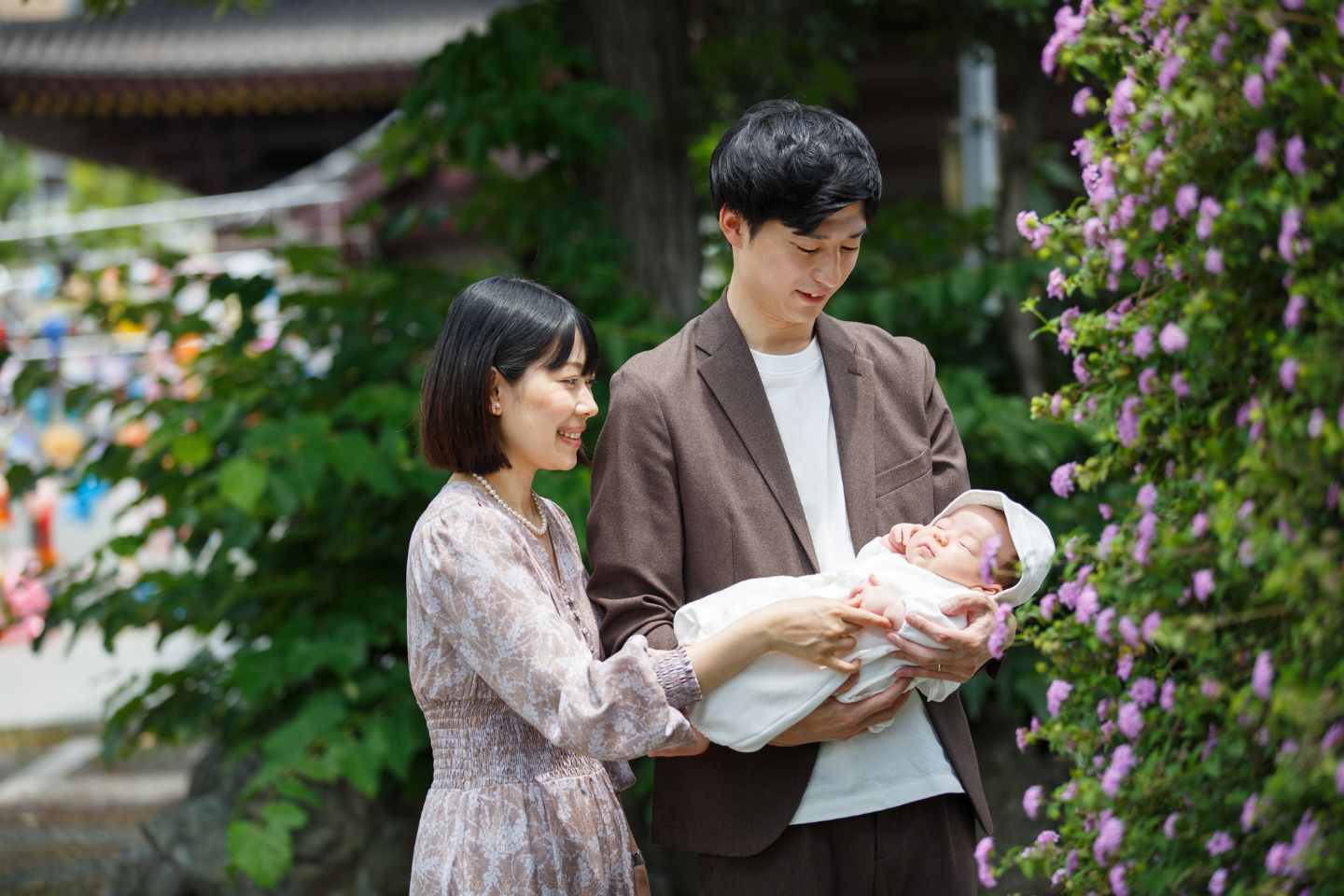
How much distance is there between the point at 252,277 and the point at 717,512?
2.49m

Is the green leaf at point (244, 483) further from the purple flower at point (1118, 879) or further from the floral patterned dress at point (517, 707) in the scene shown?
Answer: the purple flower at point (1118, 879)

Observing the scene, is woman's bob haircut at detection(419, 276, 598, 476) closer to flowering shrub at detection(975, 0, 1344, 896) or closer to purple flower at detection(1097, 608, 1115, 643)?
flowering shrub at detection(975, 0, 1344, 896)

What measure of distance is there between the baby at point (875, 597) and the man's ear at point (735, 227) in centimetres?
48

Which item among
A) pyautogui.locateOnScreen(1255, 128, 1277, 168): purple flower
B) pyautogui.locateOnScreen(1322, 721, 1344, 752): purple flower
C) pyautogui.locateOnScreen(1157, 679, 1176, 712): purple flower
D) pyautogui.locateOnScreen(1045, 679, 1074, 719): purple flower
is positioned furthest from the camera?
pyautogui.locateOnScreen(1045, 679, 1074, 719): purple flower

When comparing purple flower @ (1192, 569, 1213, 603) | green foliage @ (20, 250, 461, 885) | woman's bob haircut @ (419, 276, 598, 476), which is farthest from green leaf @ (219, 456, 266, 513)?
purple flower @ (1192, 569, 1213, 603)

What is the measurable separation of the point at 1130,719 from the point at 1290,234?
0.52 m

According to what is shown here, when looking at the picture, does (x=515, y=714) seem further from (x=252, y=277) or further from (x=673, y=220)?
(x=673, y=220)

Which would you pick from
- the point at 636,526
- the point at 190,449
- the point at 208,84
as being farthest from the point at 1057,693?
the point at 208,84

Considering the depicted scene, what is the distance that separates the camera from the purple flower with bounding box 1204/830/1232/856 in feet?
4.39

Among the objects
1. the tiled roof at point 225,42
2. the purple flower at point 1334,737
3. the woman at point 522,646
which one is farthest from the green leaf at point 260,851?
the tiled roof at point 225,42

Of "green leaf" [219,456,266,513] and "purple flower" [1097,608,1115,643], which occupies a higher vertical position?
"green leaf" [219,456,266,513]

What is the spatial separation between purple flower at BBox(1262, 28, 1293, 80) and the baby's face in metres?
0.83

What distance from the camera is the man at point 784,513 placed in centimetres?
193

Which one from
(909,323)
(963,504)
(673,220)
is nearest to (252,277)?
(673,220)
